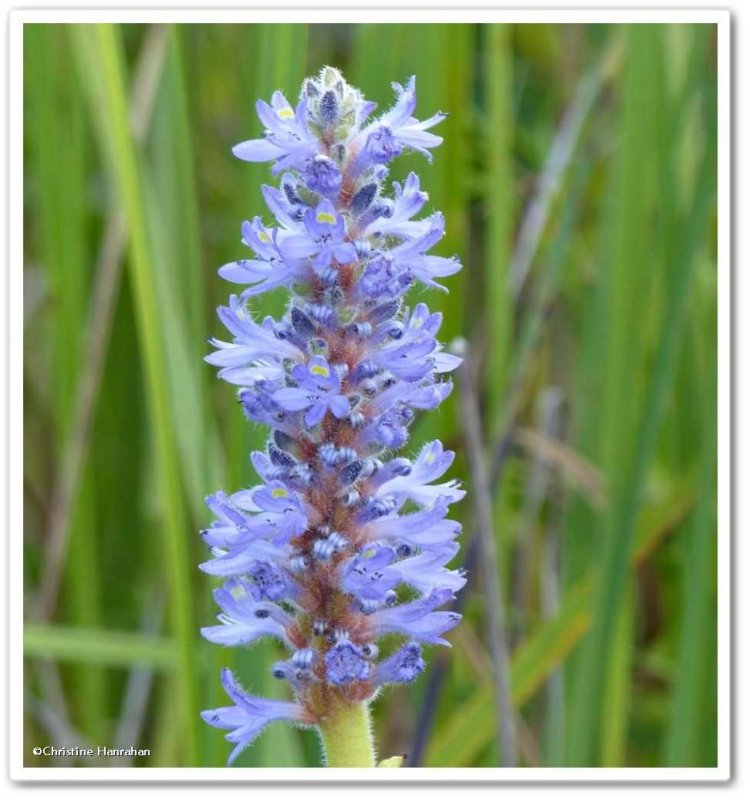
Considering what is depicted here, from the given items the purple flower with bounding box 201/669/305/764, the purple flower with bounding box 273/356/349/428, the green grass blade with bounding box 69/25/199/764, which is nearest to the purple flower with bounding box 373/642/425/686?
the purple flower with bounding box 201/669/305/764

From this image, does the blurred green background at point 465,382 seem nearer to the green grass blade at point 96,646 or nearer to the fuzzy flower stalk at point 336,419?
the green grass blade at point 96,646

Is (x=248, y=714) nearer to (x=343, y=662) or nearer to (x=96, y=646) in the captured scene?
(x=343, y=662)

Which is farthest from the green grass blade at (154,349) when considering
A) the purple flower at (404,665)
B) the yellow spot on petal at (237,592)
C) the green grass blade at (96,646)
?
the purple flower at (404,665)

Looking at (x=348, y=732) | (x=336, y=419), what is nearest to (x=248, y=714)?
(x=348, y=732)
